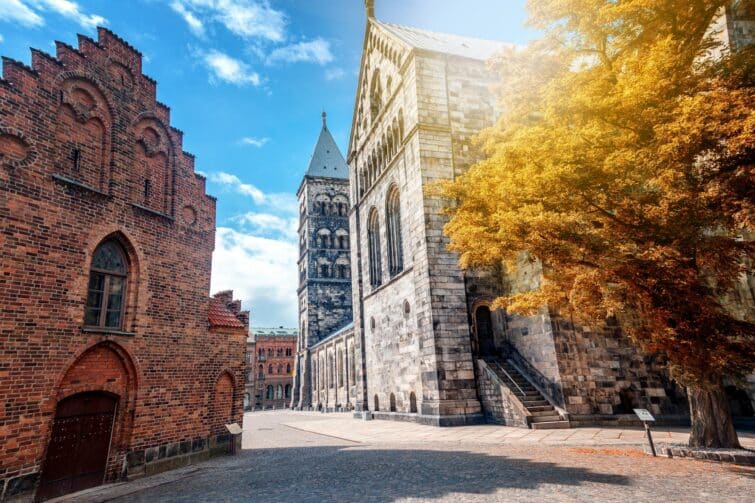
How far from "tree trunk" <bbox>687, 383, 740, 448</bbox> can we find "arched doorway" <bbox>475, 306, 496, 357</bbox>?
356 inches

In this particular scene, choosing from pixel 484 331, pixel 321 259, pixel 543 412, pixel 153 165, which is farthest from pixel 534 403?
pixel 321 259

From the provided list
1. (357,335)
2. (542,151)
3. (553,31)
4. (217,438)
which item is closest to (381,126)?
(357,335)

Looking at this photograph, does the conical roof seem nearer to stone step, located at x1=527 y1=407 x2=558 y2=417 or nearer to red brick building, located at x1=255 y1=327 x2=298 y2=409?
red brick building, located at x1=255 y1=327 x2=298 y2=409

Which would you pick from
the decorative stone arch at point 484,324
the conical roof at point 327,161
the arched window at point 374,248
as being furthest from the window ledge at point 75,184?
the conical roof at point 327,161

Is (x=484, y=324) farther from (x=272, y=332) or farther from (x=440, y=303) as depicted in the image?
(x=272, y=332)

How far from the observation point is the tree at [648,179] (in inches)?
314

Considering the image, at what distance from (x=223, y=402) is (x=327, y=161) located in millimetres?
48971

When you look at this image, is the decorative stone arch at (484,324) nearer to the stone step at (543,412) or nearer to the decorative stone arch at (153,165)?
the stone step at (543,412)

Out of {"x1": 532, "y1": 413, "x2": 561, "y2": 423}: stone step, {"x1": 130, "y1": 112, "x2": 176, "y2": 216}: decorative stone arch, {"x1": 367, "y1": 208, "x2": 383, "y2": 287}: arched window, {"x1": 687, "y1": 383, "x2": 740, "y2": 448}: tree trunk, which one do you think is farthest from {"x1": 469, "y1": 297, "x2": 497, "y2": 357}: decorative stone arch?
{"x1": 130, "y1": 112, "x2": 176, "y2": 216}: decorative stone arch

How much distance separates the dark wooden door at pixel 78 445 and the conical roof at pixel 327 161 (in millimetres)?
48573

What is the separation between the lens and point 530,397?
15094 mm

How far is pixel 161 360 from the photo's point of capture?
36.0ft

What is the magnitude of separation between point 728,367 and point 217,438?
12.1 meters

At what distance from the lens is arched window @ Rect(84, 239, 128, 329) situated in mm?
9922
